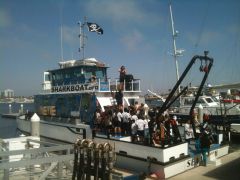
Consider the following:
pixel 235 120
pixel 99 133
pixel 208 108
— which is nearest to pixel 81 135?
pixel 99 133

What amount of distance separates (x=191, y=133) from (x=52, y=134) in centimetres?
798

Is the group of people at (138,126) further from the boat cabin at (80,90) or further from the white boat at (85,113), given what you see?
the boat cabin at (80,90)

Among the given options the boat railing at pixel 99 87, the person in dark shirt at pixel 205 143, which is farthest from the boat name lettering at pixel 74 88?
the person in dark shirt at pixel 205 143

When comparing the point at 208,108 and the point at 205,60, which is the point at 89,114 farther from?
the point at 208,108

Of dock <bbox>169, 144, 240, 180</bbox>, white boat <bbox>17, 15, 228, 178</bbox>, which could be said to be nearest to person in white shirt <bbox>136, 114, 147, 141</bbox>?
white boat <bbox>17, 15, 228, 178</bbox>

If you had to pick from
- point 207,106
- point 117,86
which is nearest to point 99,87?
point 117,86

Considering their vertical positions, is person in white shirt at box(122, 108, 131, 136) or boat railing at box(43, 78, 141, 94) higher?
boat railing at box(43, 78, 141, 94)

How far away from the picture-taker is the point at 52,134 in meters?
15.8

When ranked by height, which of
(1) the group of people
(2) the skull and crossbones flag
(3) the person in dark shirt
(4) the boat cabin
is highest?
(2) the skull and crossbones flag

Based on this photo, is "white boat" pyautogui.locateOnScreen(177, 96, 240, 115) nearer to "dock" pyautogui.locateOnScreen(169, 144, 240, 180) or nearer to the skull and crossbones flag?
"dock" pyautogui.locateOnScreen(169, 144, 240, 180)

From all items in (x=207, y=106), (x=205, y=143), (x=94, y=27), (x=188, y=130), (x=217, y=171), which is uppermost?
(x=94, y=27)

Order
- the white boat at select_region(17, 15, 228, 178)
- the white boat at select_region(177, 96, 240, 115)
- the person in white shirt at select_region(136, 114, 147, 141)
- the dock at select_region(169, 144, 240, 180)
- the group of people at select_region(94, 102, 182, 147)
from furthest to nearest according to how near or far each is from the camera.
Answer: the white boat at select_region(177, 96, 240, 115) → the person in white shirt at select_region(136, 114, 147, 141) → the group of people at select_region(94, 102, 182, 147) → the white boat at select_region(17, 15, 228, 178) → the dock at select_region(169, 144, 240, 180)

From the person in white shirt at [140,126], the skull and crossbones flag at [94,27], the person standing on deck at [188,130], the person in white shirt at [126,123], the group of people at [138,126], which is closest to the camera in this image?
the group of people at [138,126]

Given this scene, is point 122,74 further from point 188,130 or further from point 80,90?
point 188,130
